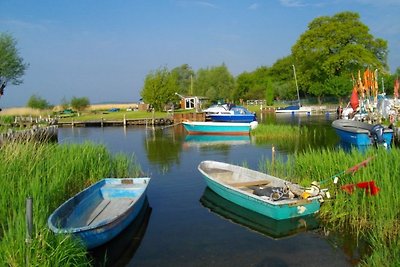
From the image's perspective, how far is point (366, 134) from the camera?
20422 mm

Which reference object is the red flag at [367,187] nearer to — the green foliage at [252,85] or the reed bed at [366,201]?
the reed bed at [366,201]

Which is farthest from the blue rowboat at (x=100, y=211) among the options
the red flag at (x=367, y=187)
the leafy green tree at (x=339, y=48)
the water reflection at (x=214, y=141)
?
the leafy green tree at (x=339, y=48)

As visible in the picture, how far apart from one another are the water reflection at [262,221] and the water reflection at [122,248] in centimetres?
233

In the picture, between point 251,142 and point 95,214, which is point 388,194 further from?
point 251,142

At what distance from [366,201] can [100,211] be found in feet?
21.1

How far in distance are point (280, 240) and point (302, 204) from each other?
1105 mm

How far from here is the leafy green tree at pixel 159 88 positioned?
174 ft

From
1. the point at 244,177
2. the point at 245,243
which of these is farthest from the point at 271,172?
the point at 245,243

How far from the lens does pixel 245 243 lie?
862 cm

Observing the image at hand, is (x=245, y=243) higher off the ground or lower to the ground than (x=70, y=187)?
lower

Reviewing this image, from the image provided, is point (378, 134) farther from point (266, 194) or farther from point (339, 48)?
point (339, 48)

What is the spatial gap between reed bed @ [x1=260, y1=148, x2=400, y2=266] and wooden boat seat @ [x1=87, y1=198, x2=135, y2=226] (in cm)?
512

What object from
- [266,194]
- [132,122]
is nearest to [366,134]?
[266,194]

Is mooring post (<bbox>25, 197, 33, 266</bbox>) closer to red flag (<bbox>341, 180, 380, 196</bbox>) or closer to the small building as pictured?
red flag (<bbox>341, 180, 380, 196</bbox>)
